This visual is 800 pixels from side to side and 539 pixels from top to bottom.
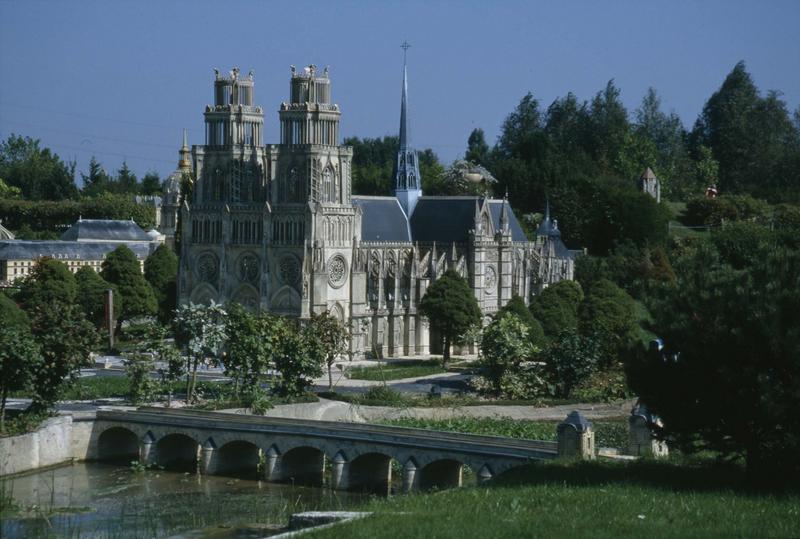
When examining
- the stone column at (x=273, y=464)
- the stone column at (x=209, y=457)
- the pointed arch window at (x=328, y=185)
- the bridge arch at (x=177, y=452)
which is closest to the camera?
the stone column at (x=273, y=464)

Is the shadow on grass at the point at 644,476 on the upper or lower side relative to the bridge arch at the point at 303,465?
upper

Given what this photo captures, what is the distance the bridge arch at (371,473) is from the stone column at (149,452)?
843cm

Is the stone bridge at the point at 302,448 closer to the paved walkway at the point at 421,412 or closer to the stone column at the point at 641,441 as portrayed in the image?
the stone column at the point at 641,441

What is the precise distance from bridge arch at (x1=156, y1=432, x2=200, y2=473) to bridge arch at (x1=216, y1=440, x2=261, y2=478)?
1377 mm

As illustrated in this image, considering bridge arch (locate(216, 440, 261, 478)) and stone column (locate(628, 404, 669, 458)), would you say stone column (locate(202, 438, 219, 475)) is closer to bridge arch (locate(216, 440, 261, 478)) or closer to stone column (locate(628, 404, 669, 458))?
bridge arch (locate(216, 440, 261, 478))

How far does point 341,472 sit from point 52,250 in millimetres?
67970

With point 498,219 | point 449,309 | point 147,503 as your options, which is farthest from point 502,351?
point 147,503

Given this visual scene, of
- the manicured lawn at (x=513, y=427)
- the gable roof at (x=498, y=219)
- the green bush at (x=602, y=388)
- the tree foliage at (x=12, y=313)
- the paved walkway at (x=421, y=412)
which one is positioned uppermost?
the gable roof at (x=498, y=219)

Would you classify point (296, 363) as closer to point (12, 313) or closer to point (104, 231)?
point (12, 313)

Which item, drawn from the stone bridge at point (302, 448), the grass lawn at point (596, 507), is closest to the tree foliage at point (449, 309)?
the stone bridge at point (302, 448)

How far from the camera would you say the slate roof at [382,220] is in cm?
9512

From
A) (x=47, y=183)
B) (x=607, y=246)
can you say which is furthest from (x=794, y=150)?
(x=47, y=183)

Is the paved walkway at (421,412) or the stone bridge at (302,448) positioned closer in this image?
the stone bridge at (302,448)

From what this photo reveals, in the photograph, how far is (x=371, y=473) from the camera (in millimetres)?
61594
